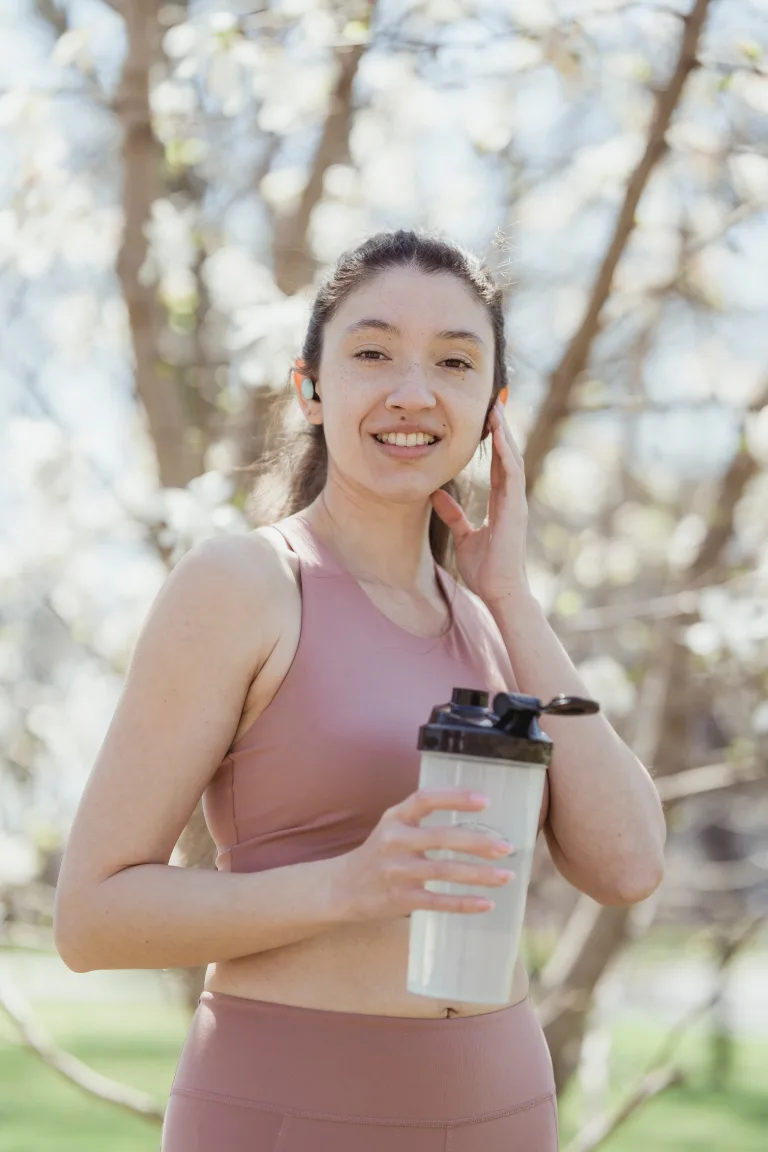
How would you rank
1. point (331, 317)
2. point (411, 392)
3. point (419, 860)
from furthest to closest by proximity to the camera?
point (331, 317), point (411, 392), point (419, 860)

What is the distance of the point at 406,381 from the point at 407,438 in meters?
0.07

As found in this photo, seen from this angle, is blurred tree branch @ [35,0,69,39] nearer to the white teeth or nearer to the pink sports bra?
the white teeth

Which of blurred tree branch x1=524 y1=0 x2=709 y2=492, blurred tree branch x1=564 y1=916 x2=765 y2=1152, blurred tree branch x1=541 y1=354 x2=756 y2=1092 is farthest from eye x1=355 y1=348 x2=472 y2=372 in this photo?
blurred tree branch x1=564 y1=916 x2=765 y2=1152

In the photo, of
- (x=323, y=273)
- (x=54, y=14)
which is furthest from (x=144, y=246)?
(x=54, y=14)

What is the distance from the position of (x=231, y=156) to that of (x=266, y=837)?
2718 millimetres

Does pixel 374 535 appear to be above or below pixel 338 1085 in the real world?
above

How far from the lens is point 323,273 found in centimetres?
230

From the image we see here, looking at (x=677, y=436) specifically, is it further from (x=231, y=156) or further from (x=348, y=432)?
(x=348, y=432)

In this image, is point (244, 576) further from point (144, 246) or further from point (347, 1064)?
point (144, 246)

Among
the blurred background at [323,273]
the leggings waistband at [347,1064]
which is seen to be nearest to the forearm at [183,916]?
the leggings waistband at [347,1064]

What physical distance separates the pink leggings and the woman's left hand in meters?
0.58

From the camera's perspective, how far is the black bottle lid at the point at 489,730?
1.26 metres

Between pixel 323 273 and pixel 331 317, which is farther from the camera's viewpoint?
pixel 323 273

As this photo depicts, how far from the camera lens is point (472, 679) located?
1778 millimetres
